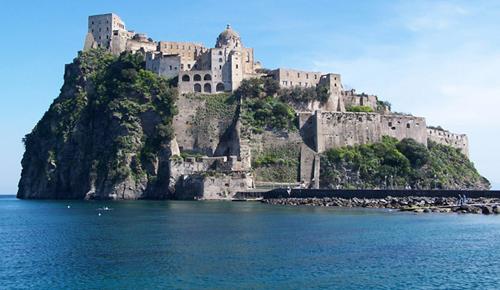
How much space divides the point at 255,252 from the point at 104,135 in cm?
5401

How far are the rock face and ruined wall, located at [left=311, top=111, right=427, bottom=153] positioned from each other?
62.6ft

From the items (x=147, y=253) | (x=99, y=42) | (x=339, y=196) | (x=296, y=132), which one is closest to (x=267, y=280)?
(x=147, y=253)

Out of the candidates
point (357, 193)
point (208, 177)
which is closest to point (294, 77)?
point (208, 177)

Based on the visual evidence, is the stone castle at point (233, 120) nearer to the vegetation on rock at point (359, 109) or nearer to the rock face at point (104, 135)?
the vegetation on rock at point (359, 109)

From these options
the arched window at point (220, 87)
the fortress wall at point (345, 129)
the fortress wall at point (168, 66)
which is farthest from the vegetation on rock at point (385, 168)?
the fortress wall at point (168, 66)

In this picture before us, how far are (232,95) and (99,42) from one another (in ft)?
77.7

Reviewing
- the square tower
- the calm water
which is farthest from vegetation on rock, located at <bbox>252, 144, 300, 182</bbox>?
the square tower

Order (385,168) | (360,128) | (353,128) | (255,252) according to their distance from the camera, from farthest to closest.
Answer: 1. (360,128)
2. (353,128)
3. (385,168)
4. (255,252)

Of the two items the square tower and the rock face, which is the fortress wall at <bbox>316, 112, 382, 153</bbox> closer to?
the rock face

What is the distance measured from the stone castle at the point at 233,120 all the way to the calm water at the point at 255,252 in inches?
1011

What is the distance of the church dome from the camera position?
3458 inches

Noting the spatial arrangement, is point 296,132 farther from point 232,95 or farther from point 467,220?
point 467,220

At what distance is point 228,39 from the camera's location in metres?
88.1

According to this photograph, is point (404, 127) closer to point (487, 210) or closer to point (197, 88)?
point (197, 88)
